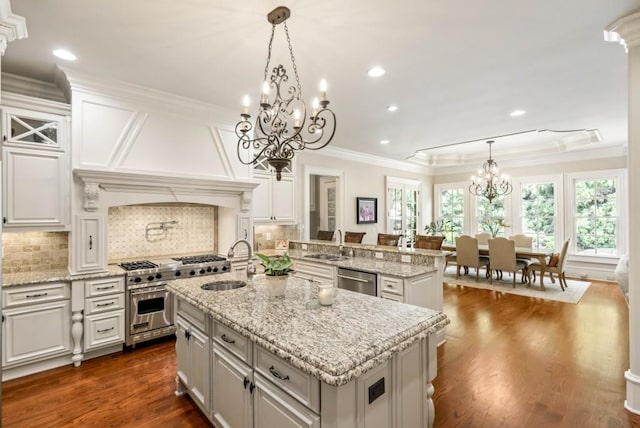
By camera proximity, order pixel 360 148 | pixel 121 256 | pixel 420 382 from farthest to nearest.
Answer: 1. pixel 360 148
2. pixel 121 256
3. pixel 420 382

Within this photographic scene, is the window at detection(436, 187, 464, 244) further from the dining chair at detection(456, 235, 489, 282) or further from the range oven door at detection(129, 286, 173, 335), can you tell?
the range oven door at detection(129, 286, 173, 335)

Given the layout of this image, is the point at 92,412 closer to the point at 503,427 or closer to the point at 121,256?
the point at 121,256

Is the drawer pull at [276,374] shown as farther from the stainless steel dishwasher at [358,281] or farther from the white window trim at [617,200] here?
the white window trim at [617,200]

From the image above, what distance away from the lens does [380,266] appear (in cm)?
345

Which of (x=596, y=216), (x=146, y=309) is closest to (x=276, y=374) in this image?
(x=146, y=309)

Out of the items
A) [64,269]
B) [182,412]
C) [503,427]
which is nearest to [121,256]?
[64,269]

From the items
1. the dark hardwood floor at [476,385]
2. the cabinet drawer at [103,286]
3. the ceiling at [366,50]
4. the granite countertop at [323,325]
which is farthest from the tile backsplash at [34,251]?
the granite countertop at [323,325]

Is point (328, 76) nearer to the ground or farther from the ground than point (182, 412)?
farther from the ground

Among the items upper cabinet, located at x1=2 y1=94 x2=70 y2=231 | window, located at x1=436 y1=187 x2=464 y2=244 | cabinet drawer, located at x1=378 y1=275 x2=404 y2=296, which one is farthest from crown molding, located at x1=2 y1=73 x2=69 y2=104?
window, located at x1=436 y1=187 x2=464 y2=244

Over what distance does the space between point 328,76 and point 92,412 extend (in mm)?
3465

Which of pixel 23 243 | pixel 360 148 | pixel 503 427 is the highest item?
pixel 360 148

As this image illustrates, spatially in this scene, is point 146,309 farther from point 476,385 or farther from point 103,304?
point 476,385

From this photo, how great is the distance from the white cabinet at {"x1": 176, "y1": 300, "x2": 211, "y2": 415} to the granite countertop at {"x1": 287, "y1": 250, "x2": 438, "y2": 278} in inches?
69.1

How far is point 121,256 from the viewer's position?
3834mm
